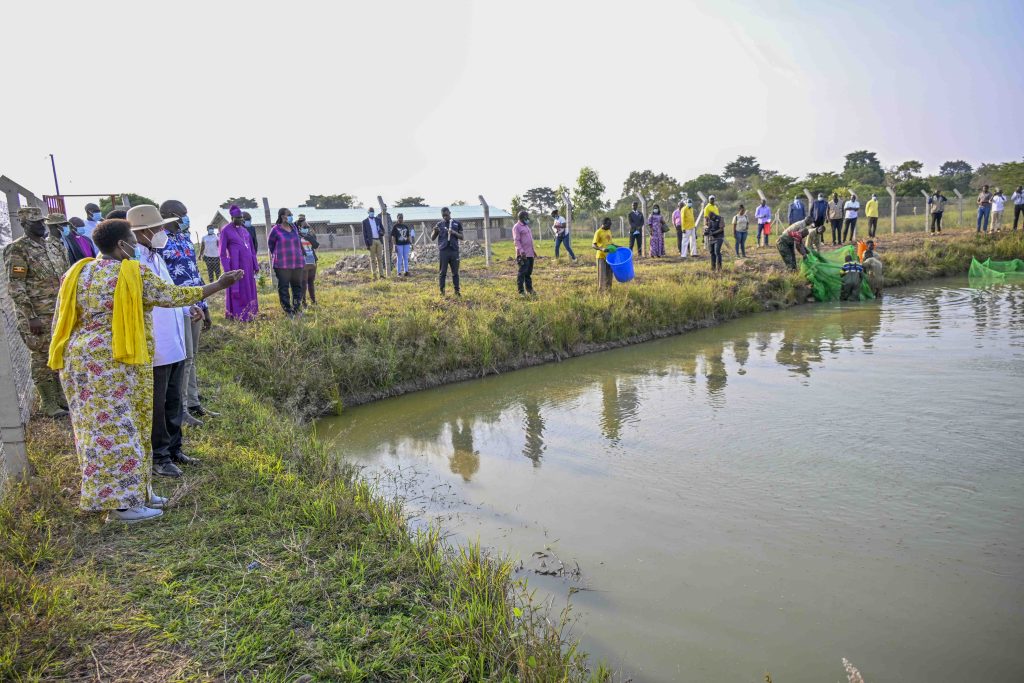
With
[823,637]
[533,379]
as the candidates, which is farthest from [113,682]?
[533,379]

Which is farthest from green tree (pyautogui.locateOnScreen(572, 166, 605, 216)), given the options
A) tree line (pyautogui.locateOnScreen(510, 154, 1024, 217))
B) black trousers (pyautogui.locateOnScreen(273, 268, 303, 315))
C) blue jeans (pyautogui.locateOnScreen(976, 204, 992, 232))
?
black trousers (pyautogui.locateOnScreen(273, 268, 303, 315))

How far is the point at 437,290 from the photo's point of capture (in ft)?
43.3

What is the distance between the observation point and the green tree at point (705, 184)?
53.1 m

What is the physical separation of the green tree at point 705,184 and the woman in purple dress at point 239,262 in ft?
156

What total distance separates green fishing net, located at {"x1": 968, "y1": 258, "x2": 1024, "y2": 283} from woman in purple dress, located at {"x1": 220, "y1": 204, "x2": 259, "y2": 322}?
55.7ft

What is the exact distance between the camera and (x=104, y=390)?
12.1 ft

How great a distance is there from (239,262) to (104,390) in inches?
232

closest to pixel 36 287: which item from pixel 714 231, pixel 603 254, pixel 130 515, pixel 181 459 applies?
pixel 181 459

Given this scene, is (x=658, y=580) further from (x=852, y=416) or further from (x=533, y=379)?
(x=533, y=379)

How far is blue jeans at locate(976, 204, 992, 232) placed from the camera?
20547 millimetres

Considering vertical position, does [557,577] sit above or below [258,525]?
below

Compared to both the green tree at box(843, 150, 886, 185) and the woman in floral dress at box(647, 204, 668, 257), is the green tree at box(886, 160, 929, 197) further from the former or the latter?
the woman in floral dress at box(647, 204, 668, 257)

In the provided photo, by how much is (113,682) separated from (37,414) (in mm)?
4303

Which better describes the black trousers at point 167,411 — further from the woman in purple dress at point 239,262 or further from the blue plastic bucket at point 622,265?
the blue plastic bucket at point 622,265
